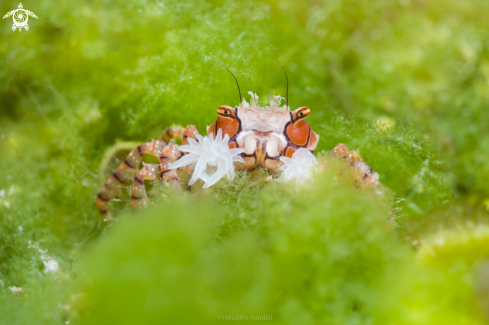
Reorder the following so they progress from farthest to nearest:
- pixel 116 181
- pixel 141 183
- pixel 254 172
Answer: pixel 116 181
pixel 141 183
pixel 254 172

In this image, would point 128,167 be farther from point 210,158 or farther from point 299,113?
point 299,113

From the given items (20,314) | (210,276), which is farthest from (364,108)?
(20,314)

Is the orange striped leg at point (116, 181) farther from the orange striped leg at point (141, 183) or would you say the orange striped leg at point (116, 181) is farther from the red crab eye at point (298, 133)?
the red crab eye at point (298, 133)

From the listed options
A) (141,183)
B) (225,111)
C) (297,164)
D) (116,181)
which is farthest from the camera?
(116,181)

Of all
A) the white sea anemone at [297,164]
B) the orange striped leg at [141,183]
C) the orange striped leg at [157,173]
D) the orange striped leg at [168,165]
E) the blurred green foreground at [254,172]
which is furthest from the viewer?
the orange striped leg at [141,183]

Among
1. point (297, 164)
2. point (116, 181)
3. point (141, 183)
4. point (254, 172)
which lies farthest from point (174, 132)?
point (297, 164)

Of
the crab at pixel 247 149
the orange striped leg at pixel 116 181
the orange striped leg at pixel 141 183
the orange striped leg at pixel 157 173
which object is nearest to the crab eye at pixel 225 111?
the crab at pixel 247 149
